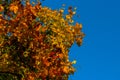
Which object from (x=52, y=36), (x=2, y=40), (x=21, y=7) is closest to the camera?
(x=21, y=7)

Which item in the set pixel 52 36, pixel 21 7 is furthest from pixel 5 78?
pixel 52 36

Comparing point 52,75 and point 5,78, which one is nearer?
point 52,75

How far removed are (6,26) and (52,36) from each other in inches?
670

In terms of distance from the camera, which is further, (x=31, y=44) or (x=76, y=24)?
(x=76, y=24)

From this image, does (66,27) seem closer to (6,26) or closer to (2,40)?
(2,40)

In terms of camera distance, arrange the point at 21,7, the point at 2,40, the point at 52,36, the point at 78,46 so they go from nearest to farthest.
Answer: the point at 21,7
the point at 2,40
the point at 52,36
the point at 78,46

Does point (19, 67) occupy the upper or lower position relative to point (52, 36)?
lower

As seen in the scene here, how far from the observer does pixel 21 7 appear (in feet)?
111

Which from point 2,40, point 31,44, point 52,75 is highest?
point 2,40

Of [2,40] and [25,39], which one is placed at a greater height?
[2,40]

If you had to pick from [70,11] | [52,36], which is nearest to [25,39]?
[52,36]

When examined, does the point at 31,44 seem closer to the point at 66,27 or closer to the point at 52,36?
the point at 52,36

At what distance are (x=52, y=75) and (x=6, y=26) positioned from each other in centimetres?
482

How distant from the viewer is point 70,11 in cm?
5400
